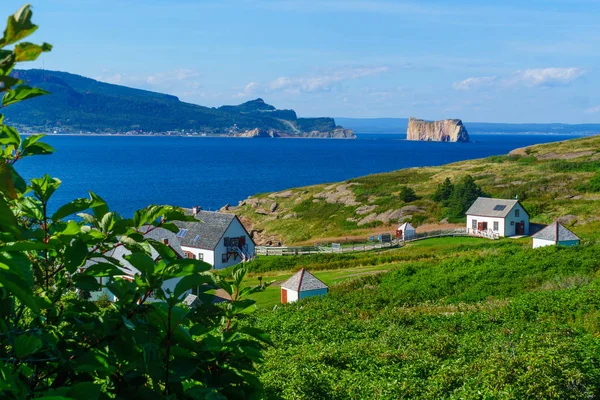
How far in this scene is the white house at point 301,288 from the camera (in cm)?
3397

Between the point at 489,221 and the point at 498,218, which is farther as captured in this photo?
the point at 489,221

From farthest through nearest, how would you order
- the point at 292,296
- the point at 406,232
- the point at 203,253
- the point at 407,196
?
the point at 407,196 < the point at 406,232 < the point at 203,253 < the point at 292,296

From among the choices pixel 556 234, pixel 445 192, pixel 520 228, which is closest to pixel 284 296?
pixel 556 234

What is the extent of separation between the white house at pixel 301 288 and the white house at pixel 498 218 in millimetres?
29648

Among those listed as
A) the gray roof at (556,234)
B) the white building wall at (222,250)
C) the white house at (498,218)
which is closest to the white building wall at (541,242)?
the gray roof at (556,234)

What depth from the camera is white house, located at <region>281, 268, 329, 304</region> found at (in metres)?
34.0

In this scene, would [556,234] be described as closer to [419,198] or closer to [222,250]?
[222,250]

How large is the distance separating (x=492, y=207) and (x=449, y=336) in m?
45.8

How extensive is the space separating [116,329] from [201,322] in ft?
1.60

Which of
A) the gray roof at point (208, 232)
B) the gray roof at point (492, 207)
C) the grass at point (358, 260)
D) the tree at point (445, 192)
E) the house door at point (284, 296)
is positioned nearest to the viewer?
the house door at point (284, 296)

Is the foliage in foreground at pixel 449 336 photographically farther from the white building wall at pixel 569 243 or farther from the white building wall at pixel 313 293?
the white building wall at pixel 569 243

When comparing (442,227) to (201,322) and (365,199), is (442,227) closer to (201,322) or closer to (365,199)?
(365,199)

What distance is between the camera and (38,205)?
11.3 ft

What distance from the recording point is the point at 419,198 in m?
81.1
